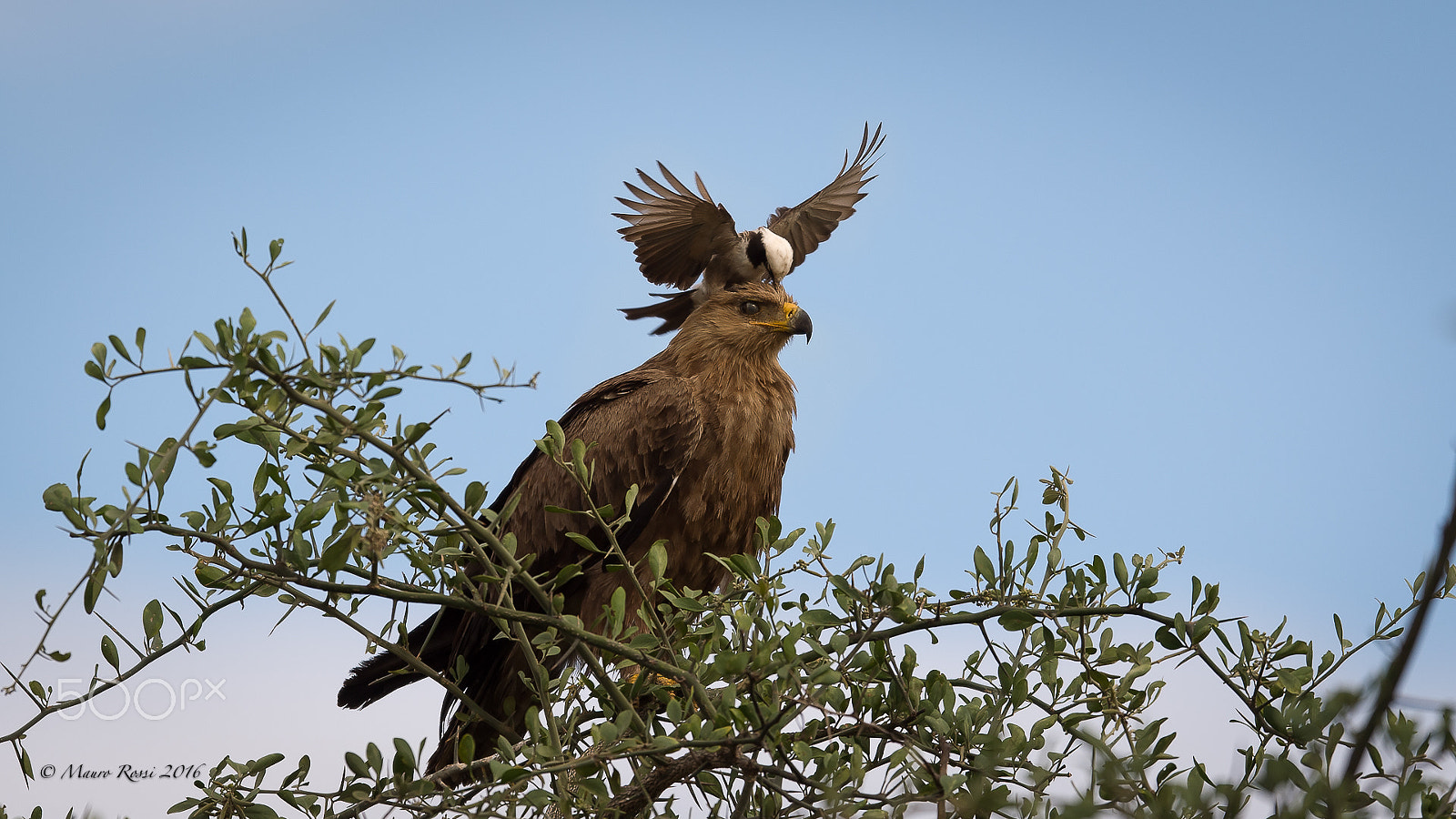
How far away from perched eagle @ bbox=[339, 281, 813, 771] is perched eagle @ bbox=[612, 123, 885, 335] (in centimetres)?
17

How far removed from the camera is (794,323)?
5105 millimetres

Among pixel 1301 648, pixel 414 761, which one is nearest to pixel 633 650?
pixel 414 761

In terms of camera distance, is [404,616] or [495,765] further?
[404,616]

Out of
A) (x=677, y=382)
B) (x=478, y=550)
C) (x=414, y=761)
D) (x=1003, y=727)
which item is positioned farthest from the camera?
(x=677, y=382)

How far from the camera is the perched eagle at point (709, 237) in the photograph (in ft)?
16.9

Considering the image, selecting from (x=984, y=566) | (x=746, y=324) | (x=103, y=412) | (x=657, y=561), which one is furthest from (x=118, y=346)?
(x=746, y=324)

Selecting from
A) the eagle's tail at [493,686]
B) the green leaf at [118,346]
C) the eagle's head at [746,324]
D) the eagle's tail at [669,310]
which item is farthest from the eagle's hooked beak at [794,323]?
the green leaf at [118,346]

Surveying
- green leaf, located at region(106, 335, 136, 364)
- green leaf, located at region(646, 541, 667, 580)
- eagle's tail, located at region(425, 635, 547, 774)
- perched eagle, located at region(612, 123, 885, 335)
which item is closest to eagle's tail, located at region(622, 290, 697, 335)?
perched eagle, located at region(612, 123, 885, 335)

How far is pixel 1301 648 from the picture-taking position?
2461mm

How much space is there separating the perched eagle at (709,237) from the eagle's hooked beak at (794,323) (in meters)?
0.27

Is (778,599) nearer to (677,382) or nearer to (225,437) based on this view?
(225,437)

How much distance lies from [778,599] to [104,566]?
4.30 feet

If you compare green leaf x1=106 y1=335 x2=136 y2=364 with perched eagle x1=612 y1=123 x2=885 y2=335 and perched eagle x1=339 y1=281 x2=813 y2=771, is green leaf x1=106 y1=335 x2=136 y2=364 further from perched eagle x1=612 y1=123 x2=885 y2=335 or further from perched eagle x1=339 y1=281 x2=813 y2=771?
perched eagle x1=612 y1=123 x2=885 y2=335

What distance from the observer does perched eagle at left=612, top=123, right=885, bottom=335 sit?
5.15 m
